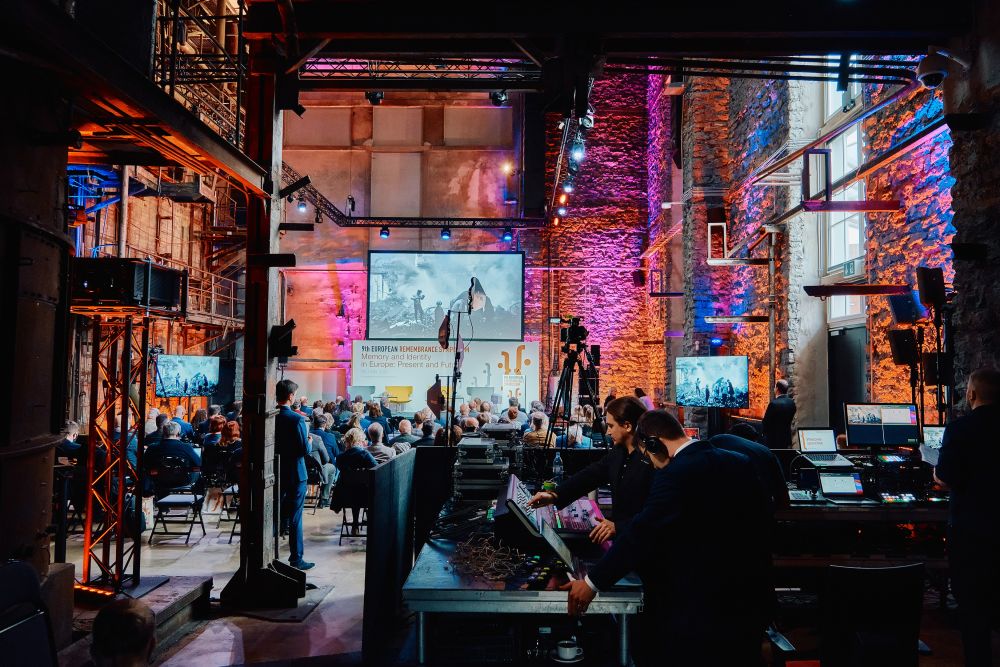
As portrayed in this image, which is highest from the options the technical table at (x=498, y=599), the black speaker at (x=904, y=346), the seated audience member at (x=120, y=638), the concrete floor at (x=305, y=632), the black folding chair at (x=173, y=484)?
the black speaker at (x=904, y=346)

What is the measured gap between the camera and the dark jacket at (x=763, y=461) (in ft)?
11.6

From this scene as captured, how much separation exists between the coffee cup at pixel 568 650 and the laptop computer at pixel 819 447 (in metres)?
2.98

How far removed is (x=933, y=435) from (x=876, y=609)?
2.67 m

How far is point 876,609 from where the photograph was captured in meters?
2.50

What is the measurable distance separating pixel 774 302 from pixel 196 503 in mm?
6795

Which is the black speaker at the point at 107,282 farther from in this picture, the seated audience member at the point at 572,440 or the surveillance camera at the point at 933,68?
the surveillance camera at the point at 933,68

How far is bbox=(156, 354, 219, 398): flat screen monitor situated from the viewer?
12844mm

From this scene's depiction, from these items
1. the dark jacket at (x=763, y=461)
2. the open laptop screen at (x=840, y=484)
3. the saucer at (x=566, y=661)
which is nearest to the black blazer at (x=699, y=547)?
the saucer at (x=566, y=661)

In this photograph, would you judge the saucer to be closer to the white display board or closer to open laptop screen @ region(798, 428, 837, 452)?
open laptop screen @ region(798, 428, 837, 452)

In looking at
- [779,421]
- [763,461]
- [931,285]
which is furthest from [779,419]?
[763,461]

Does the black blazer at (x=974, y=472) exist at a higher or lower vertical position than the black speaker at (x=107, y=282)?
lower

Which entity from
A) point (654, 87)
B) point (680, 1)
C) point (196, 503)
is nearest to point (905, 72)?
point (680, 1)

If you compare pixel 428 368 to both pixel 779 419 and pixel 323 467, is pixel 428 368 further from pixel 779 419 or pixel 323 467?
pixel 779 419

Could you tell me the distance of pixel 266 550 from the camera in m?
4.70
